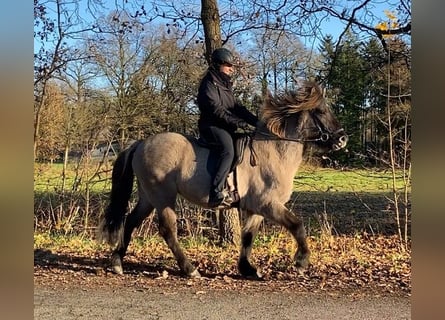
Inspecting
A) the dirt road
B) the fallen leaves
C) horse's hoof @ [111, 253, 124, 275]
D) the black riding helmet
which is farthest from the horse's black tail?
the black riding helmet

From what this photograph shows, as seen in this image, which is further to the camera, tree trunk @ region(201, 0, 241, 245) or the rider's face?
tree trunk @ region(201, 0, 241, 245)

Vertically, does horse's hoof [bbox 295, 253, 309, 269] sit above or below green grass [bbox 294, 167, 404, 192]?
below

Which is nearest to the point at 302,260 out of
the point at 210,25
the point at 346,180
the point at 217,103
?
the point at 217,103

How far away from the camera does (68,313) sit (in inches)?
187

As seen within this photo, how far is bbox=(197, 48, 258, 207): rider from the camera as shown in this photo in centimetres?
→ 570

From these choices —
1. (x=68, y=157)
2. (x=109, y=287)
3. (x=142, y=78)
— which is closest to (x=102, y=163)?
(x=68, y=157)

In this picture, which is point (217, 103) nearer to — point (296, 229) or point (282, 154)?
point (282, 154)

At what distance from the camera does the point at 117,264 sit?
623cm

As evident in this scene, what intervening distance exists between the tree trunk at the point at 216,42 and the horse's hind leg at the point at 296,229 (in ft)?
6.93

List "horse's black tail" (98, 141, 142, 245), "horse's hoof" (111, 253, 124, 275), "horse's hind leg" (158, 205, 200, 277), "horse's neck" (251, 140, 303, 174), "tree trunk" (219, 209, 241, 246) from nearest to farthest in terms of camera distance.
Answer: "horse's neck" (251, 140, 303, 174), "horse's hind leg" (158, 205, 200, 277), "horse's hoof" (111, 253, 124, 275), "horse's black tail" (98, 141, 142, 245), "tree trunk" (219, 209, 241, 246)

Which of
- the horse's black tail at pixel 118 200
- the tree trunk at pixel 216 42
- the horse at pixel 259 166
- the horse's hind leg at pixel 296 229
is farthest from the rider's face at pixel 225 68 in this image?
the tree trunk at pixel 216 42

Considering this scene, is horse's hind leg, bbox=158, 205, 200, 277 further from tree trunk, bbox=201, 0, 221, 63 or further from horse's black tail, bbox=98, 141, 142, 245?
tree trunk, bbox=201, 0, 221, 63

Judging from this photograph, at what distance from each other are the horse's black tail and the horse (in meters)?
0.25
